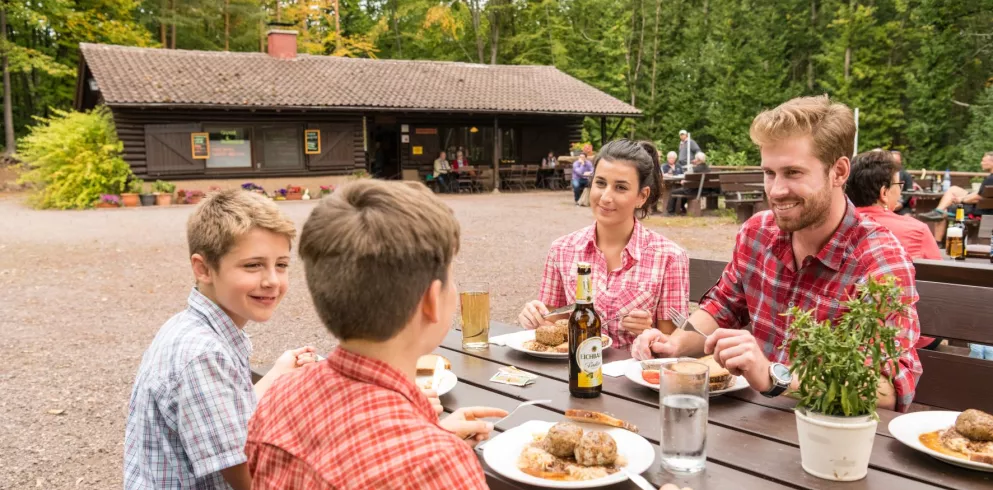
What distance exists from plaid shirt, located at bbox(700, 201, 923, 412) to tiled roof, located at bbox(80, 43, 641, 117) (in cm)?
1948

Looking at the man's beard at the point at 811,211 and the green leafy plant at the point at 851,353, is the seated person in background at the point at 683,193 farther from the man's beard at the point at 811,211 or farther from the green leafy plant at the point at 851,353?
the green leafy plant at the point at 851,353

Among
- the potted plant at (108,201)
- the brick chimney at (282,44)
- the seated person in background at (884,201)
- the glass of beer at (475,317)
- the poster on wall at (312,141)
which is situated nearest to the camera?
the glass of beer at (475,317)

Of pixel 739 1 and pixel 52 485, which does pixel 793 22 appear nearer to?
pixel 739 1

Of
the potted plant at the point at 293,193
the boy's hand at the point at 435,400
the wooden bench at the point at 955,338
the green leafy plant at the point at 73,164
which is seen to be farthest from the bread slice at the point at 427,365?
the potted plant at the point at 293,193

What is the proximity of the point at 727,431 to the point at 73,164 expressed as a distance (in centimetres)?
2049

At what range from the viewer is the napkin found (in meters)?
2.26

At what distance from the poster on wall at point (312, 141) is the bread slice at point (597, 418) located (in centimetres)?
2179

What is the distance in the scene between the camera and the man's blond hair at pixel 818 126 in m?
2.29

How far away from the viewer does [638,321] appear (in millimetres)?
2627

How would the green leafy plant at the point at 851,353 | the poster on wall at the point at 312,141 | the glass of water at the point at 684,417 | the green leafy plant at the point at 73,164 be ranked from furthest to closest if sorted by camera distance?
the poster on wall at the point at 312,141, the green leafy plant at the point at 73,164, the glass of water at the point at 684,417, the green leafy plant at the point at 851,353

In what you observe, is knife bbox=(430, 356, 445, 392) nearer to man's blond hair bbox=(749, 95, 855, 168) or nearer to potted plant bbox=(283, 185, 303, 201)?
man's blond hair bbox=(749, 95, 855, 168)

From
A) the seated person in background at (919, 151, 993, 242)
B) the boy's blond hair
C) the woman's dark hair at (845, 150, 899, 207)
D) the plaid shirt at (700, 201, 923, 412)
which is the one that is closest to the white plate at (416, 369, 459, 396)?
the boy's blond hair

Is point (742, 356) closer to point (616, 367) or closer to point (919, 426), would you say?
point (919, 426)

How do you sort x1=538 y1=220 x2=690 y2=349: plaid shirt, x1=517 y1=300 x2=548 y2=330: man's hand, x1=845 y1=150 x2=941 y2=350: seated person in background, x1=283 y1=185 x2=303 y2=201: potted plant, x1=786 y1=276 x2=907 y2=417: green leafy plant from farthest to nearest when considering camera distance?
x1=283 y1=185 x2=303 y2=201: potted plant, x1=845 y1=150 x2=941 y2=350: seated person in background, x1=538 y1=220 x2=690 y2=349: plaid shirt, x1=517 y1=300 x2=548 y2=330: man's hand, x1=786 y1=276 x2=907 y2=417: green leafy plant
